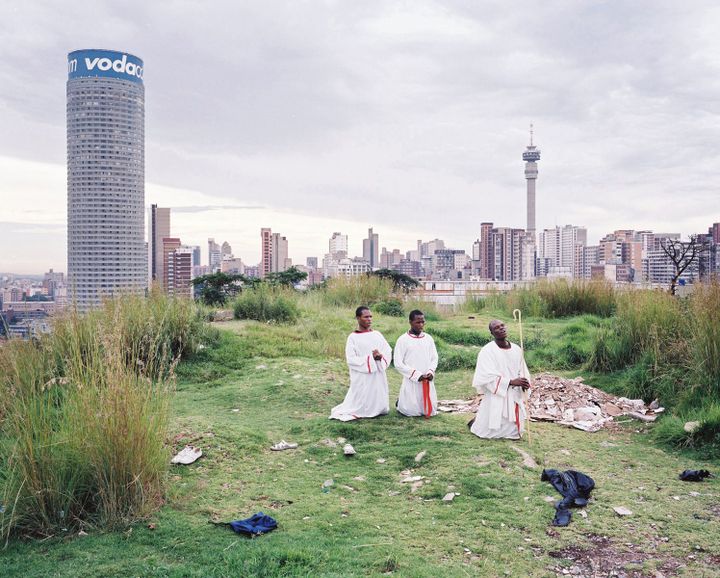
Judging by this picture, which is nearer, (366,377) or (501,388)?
(501,388)

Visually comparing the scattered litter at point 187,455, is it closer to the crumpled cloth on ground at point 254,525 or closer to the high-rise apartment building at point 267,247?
the crumpled cloth on ground at point 254,525

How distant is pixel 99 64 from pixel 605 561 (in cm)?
9948

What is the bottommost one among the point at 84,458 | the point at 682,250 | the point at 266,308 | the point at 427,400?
the point at 427,400

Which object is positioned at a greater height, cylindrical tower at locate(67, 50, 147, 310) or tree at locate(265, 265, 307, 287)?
cylindrical tower at locate(67, 50, 147, 310)

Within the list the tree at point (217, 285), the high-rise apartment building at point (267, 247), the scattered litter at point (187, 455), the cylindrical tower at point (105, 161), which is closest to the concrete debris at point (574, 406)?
the scattered litter at point (187, 455)

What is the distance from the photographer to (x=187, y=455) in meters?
5.82

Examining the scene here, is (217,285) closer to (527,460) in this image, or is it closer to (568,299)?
(568,299)

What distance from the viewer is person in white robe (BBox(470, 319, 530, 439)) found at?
6.70 metres

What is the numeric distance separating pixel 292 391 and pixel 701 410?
5157 millimetres

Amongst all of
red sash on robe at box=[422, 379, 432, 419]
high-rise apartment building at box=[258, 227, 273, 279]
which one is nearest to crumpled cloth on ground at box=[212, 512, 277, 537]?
red sash on robe at box=[422, 379, 432, 419]

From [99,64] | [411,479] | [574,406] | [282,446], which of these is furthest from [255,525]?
[99,64]

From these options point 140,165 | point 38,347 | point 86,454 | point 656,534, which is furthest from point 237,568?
point 140,165

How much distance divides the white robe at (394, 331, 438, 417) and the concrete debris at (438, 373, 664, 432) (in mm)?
727

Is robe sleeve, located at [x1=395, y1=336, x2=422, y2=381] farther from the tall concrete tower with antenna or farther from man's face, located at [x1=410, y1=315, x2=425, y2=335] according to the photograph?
the tall concrete tower with antenna
